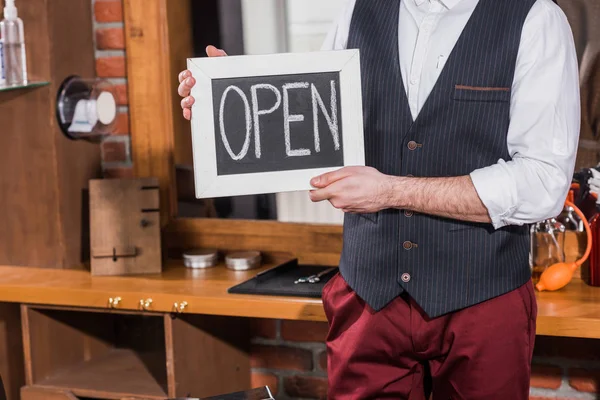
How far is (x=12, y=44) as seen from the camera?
2537 millimetres

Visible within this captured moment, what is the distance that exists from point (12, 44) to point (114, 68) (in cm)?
37

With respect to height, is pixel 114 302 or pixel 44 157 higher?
pixel 44 157

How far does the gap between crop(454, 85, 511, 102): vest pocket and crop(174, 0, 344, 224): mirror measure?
98 centimetres

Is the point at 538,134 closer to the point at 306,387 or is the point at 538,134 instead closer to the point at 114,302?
the point at 114,302

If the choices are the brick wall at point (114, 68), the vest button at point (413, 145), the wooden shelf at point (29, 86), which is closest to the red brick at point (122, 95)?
the brick wall at point (114, 68)

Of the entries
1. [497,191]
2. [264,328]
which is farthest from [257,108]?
[264,328]

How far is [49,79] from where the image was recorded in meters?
2.63

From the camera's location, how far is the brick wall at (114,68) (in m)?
2.81

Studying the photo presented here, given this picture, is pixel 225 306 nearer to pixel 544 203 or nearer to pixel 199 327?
pixel 199 327

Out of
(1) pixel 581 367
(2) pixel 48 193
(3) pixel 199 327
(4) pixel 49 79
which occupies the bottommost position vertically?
(1) pixel 581 367

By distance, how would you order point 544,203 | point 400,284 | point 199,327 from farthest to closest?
point 199,327 → point 400,284 → point 544,203

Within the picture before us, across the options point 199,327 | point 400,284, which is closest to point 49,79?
point 199,327

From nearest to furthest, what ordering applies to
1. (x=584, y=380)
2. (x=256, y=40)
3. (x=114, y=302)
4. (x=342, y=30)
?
(x=342, y=30) → (x=114, y=302) → (x=584, y=380) → (x=256, y=40)

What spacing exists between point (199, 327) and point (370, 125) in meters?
0.95
